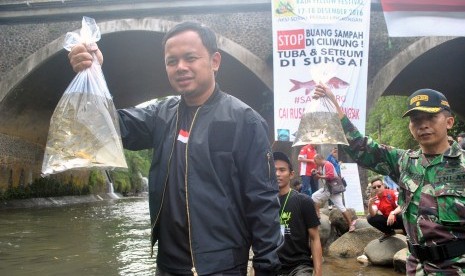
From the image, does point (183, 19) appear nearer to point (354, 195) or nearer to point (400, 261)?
point (354, 195)

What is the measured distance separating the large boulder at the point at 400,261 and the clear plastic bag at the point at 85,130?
13.2 ft

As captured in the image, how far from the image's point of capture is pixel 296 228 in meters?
3.61

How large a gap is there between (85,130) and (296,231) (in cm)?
195

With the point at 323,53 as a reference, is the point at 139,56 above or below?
above

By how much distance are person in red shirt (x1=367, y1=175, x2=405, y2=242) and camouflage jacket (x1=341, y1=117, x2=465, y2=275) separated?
310cm

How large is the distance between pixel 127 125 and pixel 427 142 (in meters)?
1.60

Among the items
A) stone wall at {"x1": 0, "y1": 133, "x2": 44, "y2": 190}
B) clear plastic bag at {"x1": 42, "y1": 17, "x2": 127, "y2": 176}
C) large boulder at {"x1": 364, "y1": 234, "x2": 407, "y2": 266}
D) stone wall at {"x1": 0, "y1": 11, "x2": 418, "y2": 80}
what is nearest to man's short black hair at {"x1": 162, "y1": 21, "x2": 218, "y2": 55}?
clear plastic bag at {"x1": 42, "y1": 17, "x2": 127, "y2": 176}

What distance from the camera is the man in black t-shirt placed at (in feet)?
11.7

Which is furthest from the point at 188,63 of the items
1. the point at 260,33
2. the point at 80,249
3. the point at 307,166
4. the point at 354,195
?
the point at 260,33

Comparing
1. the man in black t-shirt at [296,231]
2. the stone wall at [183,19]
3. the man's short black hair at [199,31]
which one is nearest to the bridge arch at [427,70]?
the stone wall at [183,19]

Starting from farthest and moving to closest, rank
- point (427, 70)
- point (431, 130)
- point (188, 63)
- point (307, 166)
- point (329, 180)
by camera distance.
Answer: point (427, 70), point (307, 166), point (329, 180), point (431, 130), point (188, 63)

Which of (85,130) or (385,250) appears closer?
(85,130)

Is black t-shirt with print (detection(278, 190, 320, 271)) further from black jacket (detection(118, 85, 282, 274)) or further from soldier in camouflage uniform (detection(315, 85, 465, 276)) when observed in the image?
black jacket (detection(118, 85, 282, 274))

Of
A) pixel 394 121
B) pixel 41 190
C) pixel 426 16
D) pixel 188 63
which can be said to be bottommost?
pixel 41 190
